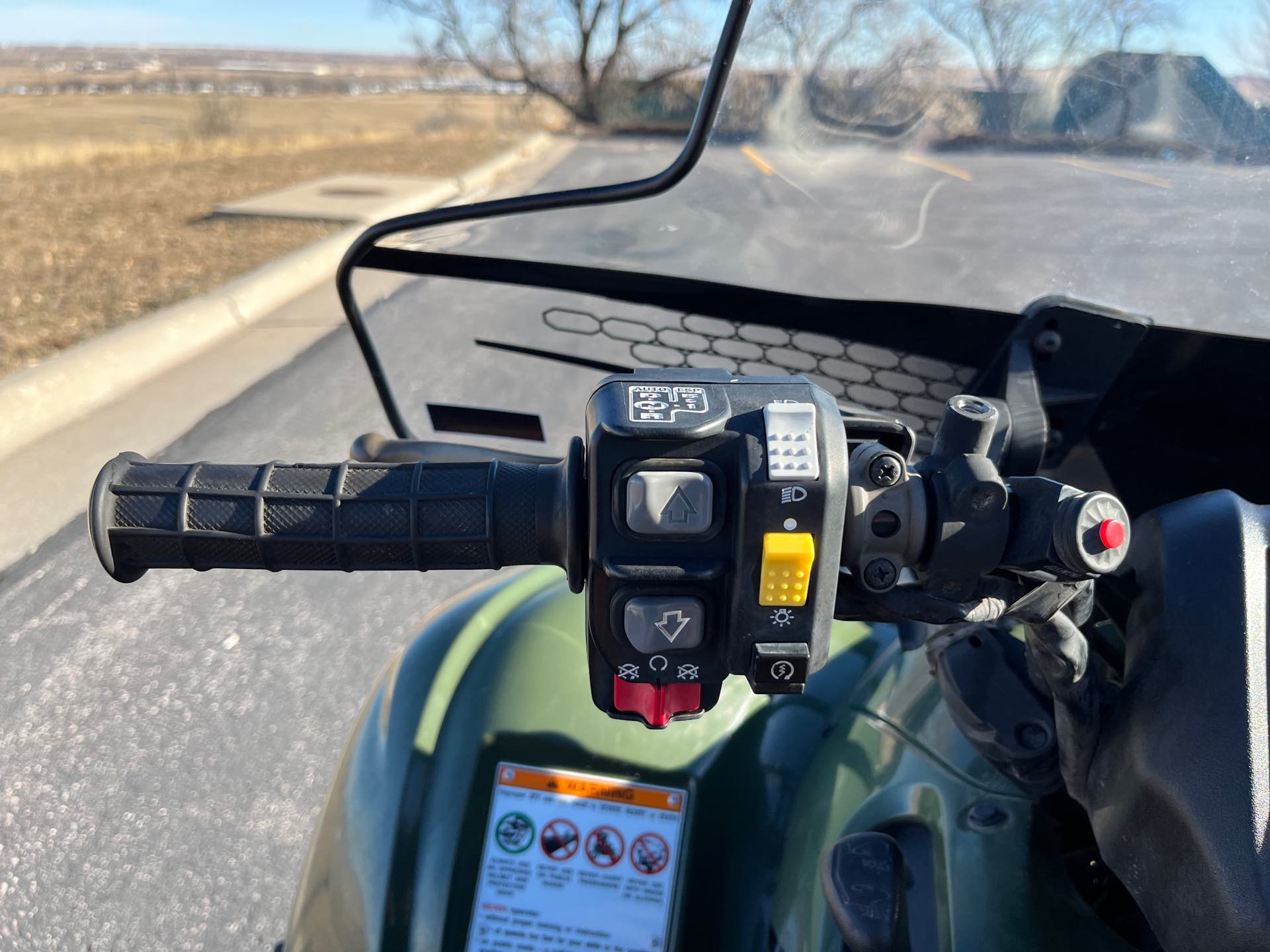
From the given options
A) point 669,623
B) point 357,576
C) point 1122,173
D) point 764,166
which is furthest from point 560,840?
point 357,576

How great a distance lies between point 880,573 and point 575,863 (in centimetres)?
67

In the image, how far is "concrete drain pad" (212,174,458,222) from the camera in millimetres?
11516

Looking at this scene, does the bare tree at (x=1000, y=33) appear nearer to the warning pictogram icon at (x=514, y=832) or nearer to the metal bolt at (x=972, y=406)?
the metal bolt at (x=972, y=406)

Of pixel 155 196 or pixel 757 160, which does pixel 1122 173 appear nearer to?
pixel 757 160

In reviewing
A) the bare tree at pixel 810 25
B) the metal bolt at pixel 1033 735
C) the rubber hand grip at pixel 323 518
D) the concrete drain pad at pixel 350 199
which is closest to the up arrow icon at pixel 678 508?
the rubber hand grip at pixel 323 518

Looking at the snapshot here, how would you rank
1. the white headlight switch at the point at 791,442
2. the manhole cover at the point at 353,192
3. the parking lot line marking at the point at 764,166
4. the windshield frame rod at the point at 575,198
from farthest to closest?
the manhole cover at the point at 353,192
the parking lot line marking at the point at 764,166
the windshield frame rod at the point at 575,198
the white headlight switch at the point at 791,442

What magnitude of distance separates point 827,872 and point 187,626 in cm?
329

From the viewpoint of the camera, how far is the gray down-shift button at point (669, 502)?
0.72 metres

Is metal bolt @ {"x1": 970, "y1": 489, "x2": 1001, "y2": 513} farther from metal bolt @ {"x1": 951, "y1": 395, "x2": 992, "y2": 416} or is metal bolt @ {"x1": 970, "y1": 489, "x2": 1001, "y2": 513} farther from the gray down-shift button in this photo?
the gray down-shift button

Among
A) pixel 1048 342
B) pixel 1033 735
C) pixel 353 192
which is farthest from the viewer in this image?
pixel 353 192

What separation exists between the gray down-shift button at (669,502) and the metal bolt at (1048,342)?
825 millimetres

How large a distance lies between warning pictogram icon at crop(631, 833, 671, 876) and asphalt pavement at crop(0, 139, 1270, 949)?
0.25m

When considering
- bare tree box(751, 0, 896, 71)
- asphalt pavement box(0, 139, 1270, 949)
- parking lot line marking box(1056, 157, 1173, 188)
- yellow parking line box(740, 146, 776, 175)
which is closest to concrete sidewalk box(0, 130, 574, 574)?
asphalt pavement box(0, 139, 1270, 949)

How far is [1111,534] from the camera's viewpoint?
0.75m
